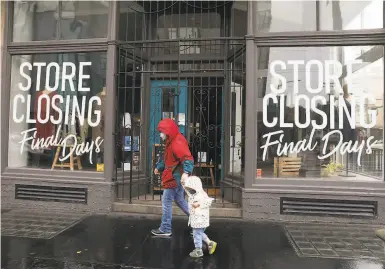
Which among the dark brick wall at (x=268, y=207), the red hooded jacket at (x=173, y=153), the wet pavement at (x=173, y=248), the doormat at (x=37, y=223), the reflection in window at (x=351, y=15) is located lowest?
the wet pavement at (x=173, y=248)

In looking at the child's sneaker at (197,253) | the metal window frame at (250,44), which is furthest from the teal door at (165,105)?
the child's sneaker at (197,253)

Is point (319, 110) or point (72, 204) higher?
point (319, 110)

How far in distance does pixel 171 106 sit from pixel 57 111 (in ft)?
7.60

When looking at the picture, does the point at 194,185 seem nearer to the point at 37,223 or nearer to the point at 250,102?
the point at 250,102

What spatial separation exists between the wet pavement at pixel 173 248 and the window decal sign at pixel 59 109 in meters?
1.94

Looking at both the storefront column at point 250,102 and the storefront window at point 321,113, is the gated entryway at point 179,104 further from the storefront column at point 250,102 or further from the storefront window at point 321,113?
the storefront window at point 321,113

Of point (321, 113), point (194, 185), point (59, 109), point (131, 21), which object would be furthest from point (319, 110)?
point (59, 109)

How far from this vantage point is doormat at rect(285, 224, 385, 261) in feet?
16.1

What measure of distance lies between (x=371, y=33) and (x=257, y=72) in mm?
2034

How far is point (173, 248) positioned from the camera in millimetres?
5082

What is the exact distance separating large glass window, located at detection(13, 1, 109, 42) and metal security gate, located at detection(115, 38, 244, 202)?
801 mm

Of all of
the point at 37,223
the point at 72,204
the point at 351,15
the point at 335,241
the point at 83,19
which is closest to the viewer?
the point at 335,241

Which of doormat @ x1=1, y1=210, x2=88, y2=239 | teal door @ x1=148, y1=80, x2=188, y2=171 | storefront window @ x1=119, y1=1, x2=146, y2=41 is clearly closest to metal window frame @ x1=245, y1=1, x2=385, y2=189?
teal door @ x1=148, y1=80, x2=188, y2=171

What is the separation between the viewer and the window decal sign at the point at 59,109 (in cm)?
743
